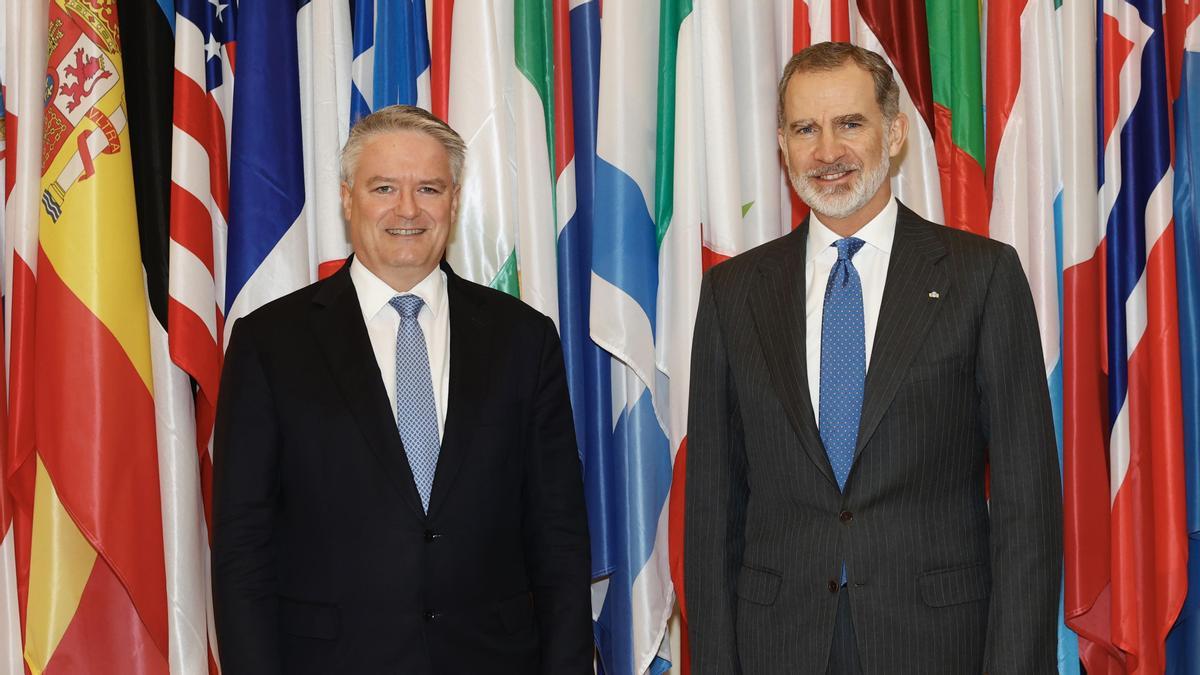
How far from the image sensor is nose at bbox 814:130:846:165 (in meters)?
2.09

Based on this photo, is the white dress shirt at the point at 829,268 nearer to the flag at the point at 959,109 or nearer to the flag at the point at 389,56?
the flag at the point at 959,109

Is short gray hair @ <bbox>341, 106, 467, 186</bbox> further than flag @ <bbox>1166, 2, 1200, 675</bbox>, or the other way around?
flag @ <bbox>1166, 2, 1200, 675</bbox>

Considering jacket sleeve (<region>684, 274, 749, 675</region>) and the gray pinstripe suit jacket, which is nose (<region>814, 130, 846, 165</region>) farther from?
jacket sleeve (<region>684, 274, 749, 675</region>)

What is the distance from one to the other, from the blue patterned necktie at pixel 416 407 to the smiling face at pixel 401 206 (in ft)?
0.40

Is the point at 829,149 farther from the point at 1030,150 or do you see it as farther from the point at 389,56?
the point at 389,56

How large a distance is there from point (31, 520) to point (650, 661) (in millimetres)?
1625

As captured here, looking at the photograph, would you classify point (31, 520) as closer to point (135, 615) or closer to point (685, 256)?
point (135, 615)

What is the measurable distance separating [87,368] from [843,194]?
72.9 inches

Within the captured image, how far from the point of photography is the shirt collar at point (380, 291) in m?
2.24

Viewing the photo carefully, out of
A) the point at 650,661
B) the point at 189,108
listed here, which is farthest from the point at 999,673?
the point at 189,108

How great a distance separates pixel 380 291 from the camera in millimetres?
2252

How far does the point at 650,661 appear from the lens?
2.89 m

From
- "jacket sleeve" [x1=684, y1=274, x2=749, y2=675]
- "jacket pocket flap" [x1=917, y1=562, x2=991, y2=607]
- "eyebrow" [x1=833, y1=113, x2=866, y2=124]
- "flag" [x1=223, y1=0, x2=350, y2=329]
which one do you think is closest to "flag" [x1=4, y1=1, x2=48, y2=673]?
"flag" [x1=223, y1=0, x2=350, y2=329]

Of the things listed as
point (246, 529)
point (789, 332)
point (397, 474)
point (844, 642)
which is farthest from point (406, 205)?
point (844, 642)
